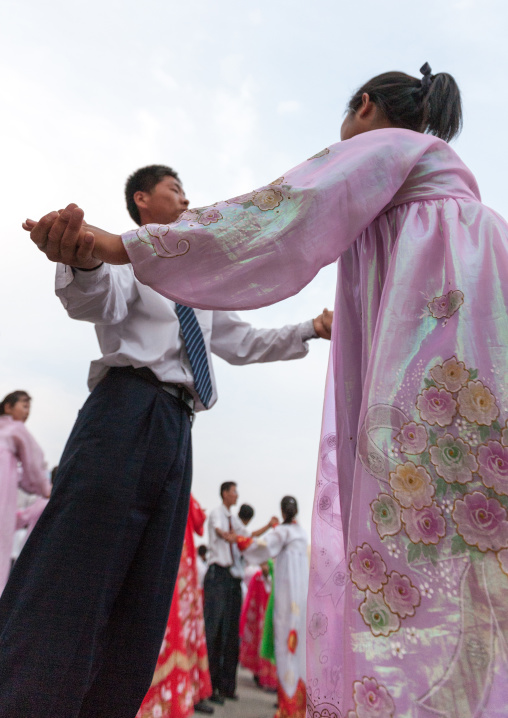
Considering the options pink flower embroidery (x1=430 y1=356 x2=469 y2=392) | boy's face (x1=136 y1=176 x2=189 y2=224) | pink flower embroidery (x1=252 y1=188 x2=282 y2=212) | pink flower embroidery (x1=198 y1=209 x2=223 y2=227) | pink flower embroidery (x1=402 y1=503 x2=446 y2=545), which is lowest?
pink flower embroidery (x1=402 y1=503 x2=446 y2=545)

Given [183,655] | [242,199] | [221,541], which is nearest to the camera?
[242,199]

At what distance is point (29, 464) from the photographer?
13.8 feet

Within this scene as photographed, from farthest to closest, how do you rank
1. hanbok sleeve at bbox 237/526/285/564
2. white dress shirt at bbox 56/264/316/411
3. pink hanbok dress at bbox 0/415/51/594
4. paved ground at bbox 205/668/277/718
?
hanbok sleeve at bbox 237/526/285/564 → paved ground at bbox 205/668/277/718 → pink hanbok dress at bbox 0/415/51/594 → white dress shirt at bbox 56/264/316/411

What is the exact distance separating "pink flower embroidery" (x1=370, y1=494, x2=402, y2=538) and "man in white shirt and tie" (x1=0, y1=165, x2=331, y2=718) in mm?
750

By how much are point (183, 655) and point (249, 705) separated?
2230 mm

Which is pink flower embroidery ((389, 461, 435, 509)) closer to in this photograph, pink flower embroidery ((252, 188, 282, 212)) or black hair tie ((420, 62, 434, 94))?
pink flower embroidery ((252, 188, 282, 212))

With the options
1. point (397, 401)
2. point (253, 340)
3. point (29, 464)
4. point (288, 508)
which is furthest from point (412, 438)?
point (288, 508)

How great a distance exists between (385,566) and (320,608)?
1.06 feet

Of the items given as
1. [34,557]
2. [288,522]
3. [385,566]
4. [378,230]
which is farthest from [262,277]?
[288,522]

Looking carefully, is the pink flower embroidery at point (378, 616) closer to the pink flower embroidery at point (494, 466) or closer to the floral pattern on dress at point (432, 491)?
the floral pattern on dress at point (432, 491)

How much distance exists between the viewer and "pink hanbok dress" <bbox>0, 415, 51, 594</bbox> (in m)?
4.01

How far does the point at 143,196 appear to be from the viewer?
2.37 metres

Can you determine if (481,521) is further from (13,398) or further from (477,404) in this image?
(13,398)

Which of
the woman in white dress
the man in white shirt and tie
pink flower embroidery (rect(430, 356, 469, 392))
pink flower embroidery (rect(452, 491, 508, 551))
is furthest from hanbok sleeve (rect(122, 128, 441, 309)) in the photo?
the woman in white dress
